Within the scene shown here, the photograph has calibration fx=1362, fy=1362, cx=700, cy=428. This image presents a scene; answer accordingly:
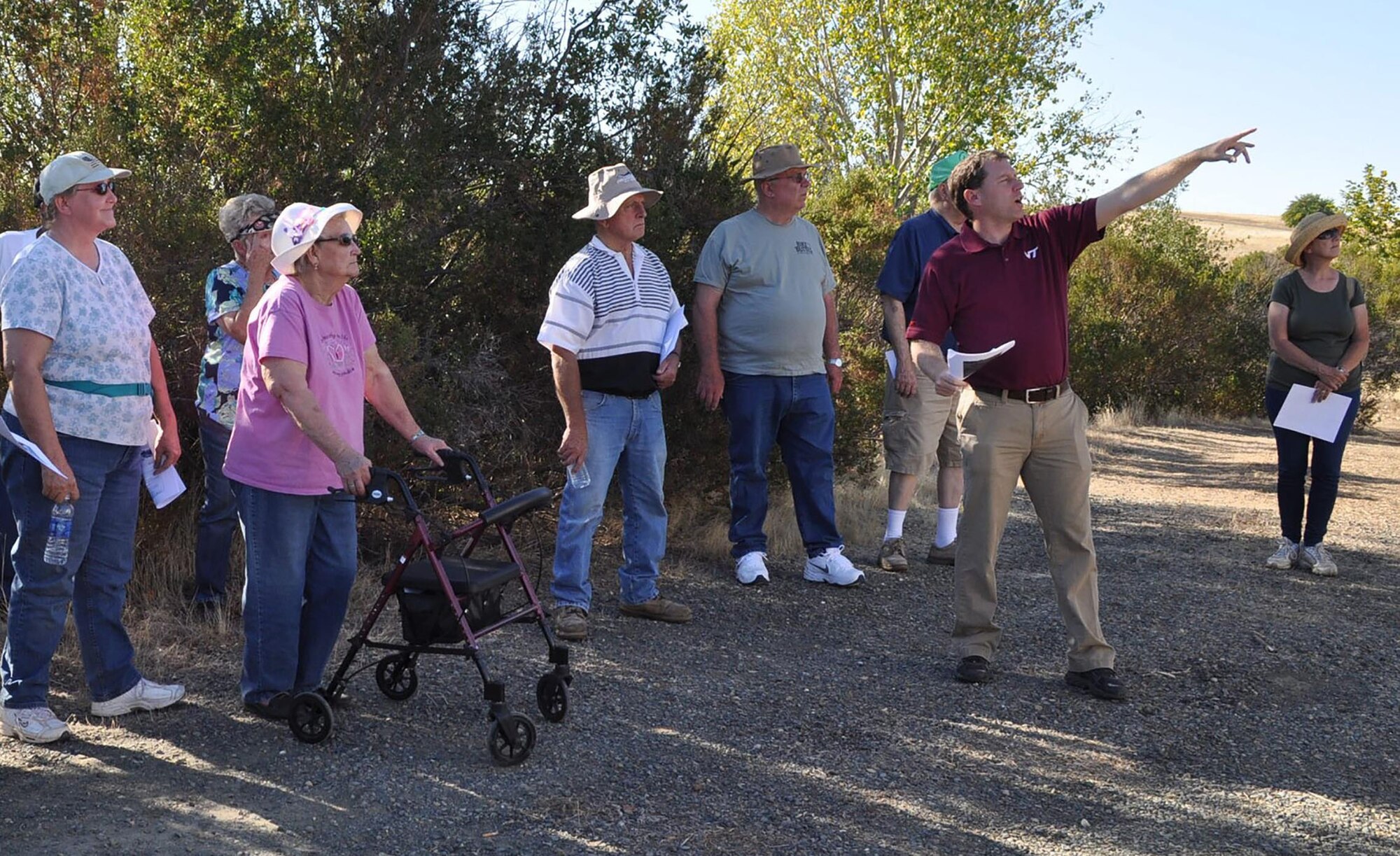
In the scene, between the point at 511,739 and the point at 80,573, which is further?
the point at 80,573

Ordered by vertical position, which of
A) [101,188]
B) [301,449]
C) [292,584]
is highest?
[101,188]

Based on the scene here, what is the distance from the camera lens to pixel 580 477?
6215 mm

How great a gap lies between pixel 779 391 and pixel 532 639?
1.94m

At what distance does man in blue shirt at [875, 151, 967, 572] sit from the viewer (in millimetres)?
7395

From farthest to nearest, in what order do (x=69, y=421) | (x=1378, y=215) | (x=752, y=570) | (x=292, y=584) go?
(x=1378, y=215) → (x=752, y=570) → (x=292, y=584) → (x=69, y=421)

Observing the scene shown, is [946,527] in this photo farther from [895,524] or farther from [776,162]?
[776,162]

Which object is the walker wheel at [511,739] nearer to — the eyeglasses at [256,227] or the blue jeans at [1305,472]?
the eyeglasses at [256,227]

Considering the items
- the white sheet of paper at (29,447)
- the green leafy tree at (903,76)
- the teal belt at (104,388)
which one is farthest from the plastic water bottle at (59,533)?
the green leafy tree at (903,76)

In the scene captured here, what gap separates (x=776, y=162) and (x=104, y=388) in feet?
11.8

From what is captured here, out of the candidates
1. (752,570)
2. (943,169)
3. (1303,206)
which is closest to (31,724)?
(752,570)

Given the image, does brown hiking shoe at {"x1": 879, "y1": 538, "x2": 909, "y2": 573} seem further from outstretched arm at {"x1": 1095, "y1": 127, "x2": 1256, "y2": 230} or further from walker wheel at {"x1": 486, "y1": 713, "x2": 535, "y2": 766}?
walker wheel at {"x1": 486, "y1": 713, "x2": 535, "y2": 766}

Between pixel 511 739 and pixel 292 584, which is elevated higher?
pixel 292 584

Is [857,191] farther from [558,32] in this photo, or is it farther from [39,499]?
[39,499]

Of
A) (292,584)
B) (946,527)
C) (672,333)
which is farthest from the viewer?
(946,527)
